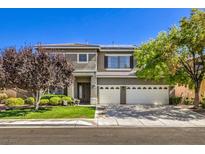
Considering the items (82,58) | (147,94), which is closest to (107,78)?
(82,58)

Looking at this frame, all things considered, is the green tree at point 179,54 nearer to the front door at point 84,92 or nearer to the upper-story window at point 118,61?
the upper-story window at point 118,61

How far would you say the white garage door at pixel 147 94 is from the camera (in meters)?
29.1

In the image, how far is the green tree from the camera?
65.3ft

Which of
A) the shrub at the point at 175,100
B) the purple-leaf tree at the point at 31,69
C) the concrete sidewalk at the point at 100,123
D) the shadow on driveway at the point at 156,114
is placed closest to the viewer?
the concrete sidewalk at the point at 100,123

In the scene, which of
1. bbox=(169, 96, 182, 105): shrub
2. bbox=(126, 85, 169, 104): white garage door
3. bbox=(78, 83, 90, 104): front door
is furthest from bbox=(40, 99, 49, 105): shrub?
bbox=(169, 96, 182, 105): shrub

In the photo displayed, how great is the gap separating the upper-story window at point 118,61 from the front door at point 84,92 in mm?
3227

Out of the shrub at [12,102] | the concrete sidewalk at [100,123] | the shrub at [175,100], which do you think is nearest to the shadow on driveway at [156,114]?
the concrete sidewalk at [100,123]

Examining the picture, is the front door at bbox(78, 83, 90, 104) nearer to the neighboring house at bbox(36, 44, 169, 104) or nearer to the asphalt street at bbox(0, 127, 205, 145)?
the neighboring house at bbox(36, 44, 169, 104)

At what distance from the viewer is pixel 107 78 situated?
29094mm

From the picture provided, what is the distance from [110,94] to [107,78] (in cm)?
175

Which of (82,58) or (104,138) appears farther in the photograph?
(82,58)

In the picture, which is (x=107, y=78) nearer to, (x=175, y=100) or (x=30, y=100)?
(x=175, y=100)

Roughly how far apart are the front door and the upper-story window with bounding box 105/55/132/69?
3.23m
